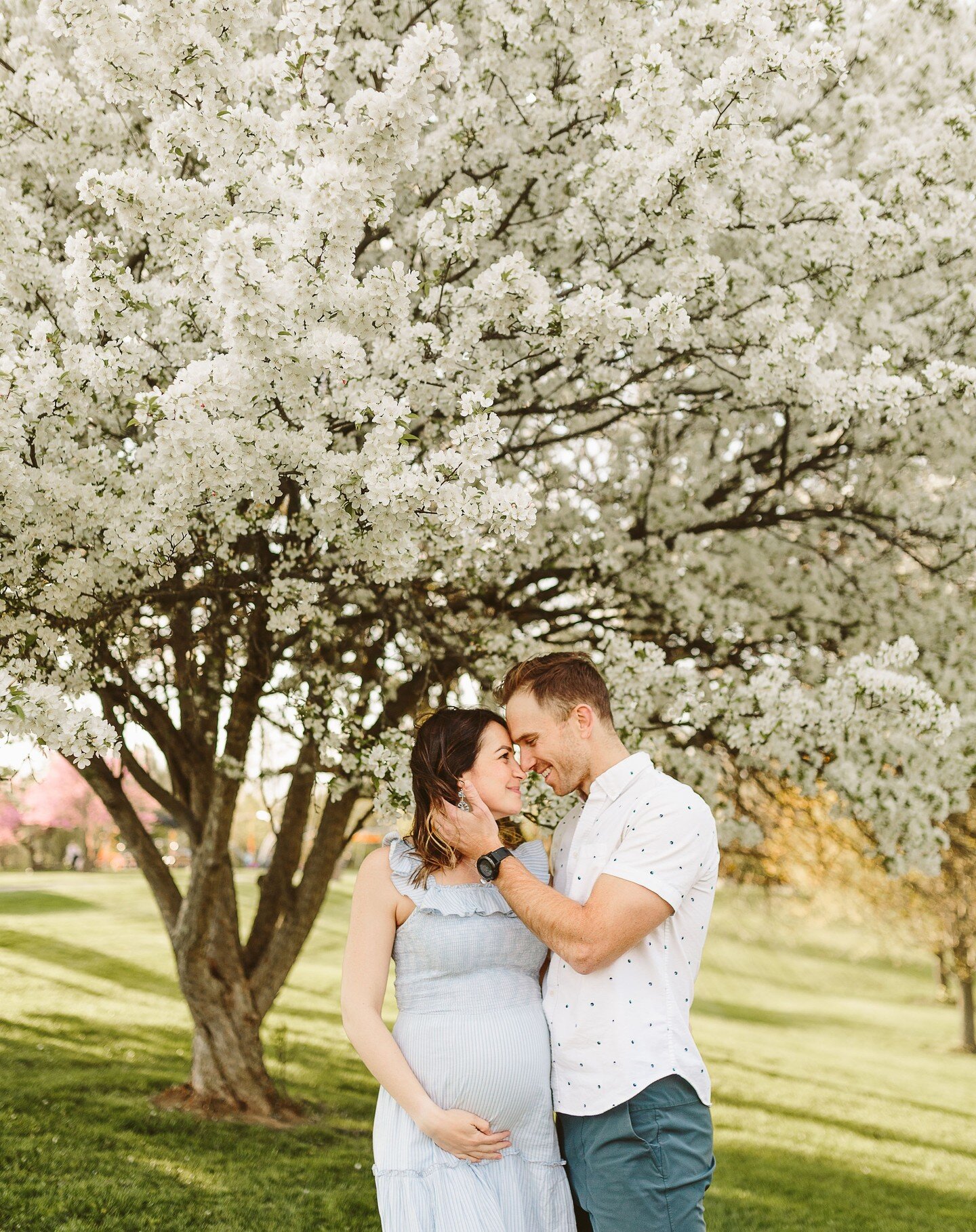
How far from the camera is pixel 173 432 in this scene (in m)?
4.17

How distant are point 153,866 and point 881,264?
276 inches

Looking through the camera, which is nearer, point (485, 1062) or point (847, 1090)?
point (485, 1062)

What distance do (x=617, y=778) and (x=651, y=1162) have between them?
1.04 meters

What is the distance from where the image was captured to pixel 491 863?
9.78 feet

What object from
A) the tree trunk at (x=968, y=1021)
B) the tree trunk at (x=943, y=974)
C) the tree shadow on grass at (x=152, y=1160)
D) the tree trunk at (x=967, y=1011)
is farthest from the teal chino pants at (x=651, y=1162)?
the tree trunk at (x=968, y=1021)

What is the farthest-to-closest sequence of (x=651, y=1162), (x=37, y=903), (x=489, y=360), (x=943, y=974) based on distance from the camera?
(x=37, y=903) → (x=943, y=974) → (x=489, y=360) → (x=651, y=1162)

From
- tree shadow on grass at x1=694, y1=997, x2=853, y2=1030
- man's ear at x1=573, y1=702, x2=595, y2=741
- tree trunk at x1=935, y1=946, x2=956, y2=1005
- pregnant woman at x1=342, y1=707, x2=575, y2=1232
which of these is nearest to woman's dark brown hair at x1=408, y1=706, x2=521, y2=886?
pregnant woman at x1=342, y1=707, x2=575, y2=1232

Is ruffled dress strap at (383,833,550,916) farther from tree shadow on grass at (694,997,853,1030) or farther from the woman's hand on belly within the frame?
tree shadow on grass at (694,997,853,1030)

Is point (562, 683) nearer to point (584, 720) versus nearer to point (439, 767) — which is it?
point (584, 720)

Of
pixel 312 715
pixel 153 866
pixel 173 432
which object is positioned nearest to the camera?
pixel 173 432

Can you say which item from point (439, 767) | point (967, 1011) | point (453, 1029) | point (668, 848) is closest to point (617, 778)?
point (668, 848)

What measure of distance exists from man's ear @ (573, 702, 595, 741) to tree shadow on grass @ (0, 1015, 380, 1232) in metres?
4.76

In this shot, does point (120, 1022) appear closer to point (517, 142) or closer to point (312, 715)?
point (312, 715)

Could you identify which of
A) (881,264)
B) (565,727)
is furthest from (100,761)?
(881,264)
